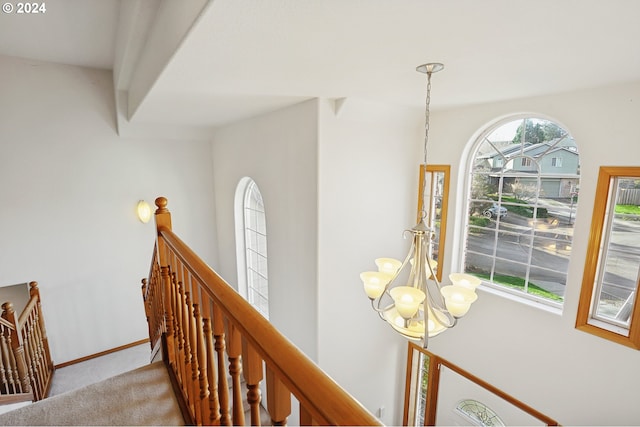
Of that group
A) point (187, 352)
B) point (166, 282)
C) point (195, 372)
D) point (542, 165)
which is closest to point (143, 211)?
point (166, 282)

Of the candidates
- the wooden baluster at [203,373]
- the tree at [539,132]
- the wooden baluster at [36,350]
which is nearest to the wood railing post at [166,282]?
the wooden baluster at [203,373]

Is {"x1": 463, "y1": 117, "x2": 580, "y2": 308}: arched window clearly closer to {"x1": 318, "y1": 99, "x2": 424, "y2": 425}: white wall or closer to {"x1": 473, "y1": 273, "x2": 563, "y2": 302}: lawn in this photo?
{"x1": 473, "y1": 273, "x2": 563, "y2": 302}: lawn

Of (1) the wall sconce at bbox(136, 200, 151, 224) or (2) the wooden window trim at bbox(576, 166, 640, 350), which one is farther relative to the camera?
(1) the wall sconce at bbox(136, 200, 151, 224)

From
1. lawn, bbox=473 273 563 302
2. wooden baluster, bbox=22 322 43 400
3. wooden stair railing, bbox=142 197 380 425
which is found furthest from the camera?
wooden baluster, bbox=22 322 43 400

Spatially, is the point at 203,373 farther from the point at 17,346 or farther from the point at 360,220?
the point at 17,346

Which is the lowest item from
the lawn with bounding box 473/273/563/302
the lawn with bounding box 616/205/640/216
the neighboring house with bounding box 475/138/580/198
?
the lawn with bounding box 473/273/563/302

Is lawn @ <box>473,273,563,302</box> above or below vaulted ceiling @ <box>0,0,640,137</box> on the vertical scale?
below

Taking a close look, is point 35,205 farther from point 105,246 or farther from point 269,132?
point 269,132

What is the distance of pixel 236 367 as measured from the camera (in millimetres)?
→ 831

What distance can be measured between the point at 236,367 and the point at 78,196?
4.22 m

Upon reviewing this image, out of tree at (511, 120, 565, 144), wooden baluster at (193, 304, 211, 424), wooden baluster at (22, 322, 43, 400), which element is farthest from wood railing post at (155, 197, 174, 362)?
tree at (511, 120, 565, 144)

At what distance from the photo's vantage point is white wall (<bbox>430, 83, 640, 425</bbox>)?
2219 mm

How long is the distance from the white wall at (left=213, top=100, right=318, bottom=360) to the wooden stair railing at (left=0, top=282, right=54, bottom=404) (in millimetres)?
2278

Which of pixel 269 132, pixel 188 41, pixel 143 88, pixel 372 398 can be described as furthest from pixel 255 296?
pixel 188 41
